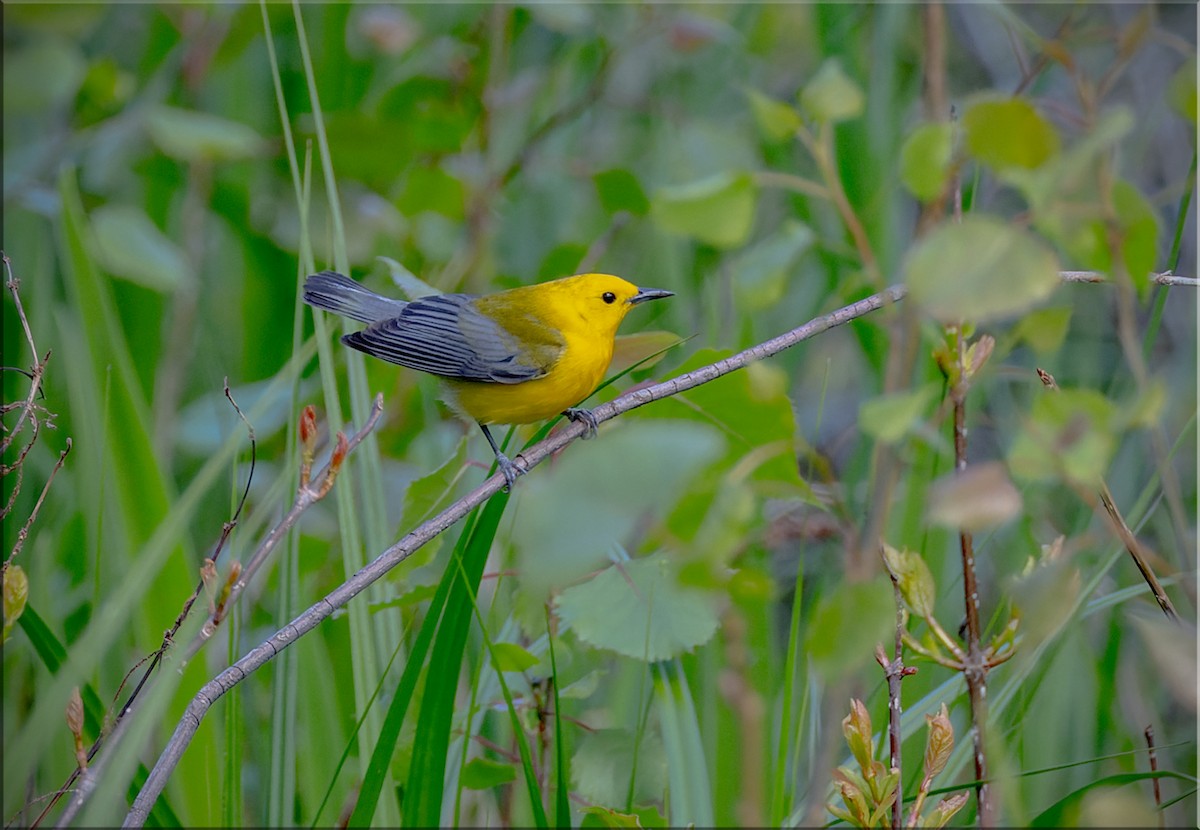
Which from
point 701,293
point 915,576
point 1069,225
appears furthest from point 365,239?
point 1069,225

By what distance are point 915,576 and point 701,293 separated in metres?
2.09

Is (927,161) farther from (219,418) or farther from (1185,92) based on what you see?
(219,418)

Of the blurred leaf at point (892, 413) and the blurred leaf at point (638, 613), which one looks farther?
the blurred leaf at point (638, 613)

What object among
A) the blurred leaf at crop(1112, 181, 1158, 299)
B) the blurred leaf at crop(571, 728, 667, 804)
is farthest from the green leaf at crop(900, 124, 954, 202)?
the blurred leaf at crop(571, 728, 667, 804)

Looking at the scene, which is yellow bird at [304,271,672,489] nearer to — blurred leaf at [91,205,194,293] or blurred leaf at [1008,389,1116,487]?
blurred leaf at [91,205,194,293]

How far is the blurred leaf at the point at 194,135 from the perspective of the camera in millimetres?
2016

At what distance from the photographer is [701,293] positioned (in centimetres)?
313

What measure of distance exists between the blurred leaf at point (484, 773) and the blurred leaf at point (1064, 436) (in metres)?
1.08

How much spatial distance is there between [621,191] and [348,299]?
2.32ft

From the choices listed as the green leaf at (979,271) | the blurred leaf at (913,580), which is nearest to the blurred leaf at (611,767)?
the blurred leaf at (913,580)

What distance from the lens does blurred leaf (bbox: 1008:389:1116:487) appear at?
2.06 ft

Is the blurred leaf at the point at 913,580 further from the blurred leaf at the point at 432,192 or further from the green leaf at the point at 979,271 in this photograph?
the blurred leaf at the point at 432,192

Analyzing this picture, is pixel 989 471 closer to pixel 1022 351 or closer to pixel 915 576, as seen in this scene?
pixel 915 576

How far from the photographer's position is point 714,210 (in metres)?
0.82
